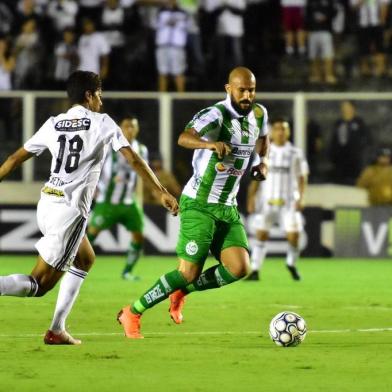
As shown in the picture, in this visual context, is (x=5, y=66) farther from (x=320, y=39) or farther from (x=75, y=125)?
(x=75, y=125)

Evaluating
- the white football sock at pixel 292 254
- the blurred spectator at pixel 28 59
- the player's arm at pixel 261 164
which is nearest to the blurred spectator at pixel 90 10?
the blurred spectator at pixel 28 59

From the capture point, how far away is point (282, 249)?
21.6 metres

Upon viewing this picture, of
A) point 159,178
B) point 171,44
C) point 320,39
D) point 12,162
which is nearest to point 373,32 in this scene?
point 320,39

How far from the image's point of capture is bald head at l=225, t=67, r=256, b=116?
1019cm

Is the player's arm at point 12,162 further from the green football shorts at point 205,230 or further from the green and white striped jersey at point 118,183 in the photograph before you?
the green and white striped jersey at point 118,183

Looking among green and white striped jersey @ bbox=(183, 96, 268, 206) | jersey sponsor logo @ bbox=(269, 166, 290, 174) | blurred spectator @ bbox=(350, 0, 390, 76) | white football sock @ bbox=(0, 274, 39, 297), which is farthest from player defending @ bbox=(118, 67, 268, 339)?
blurred spectator @ bbox=(350, 0, 390, 76)

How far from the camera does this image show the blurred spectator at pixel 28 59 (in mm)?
23297

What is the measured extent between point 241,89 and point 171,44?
13074 mm

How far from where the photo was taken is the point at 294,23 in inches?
958

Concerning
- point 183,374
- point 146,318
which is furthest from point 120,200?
point 183,374

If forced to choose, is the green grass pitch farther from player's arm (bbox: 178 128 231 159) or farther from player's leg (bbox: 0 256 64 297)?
player's arm (bbox: 178 128 231 159)

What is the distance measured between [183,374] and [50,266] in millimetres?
1496

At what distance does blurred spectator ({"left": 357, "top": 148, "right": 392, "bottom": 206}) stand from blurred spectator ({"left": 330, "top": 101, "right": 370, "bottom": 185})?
0.21m

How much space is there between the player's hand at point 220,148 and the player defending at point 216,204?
1.60 ft
